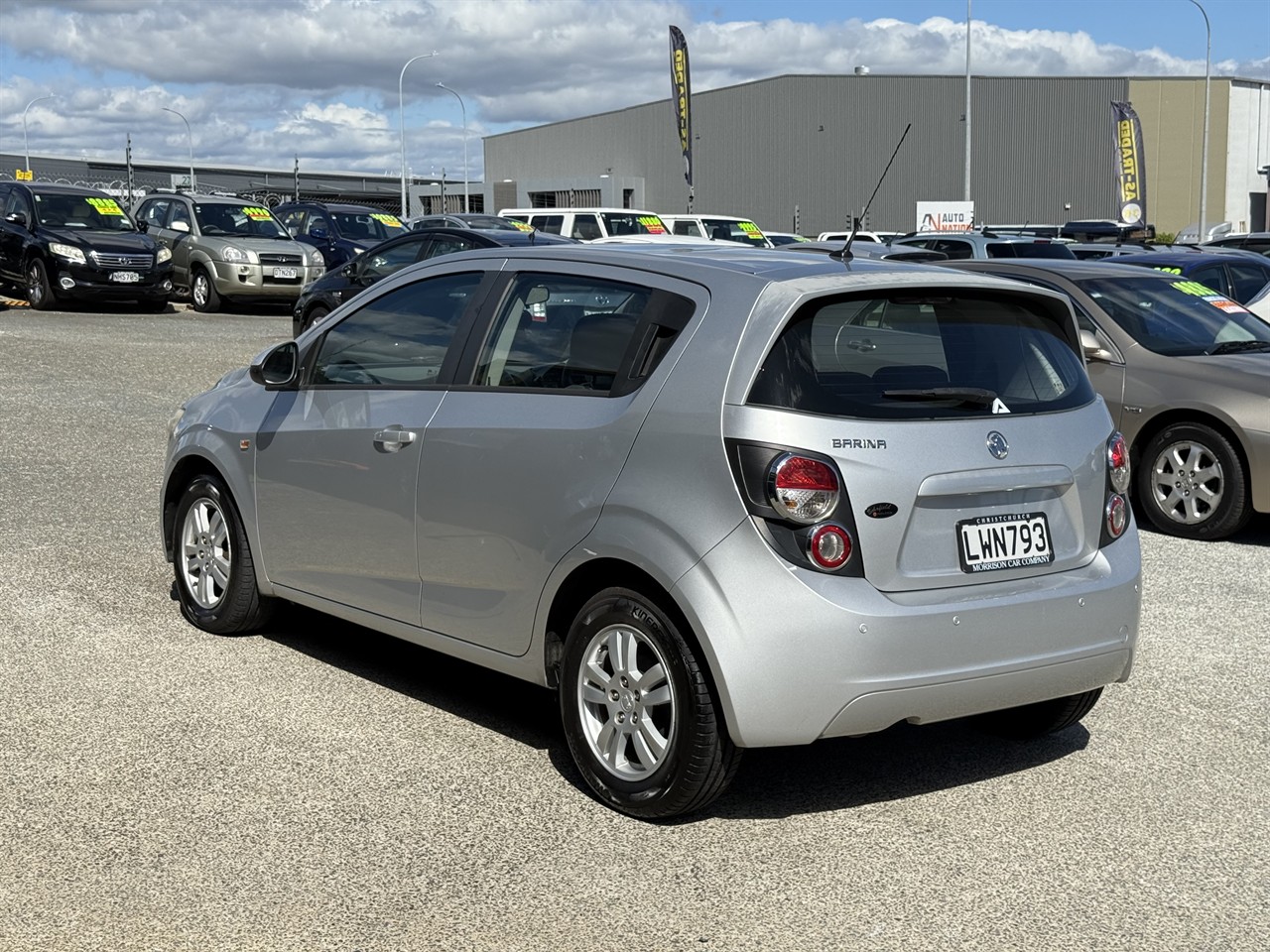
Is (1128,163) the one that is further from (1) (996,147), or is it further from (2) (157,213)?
(2) (157,213)

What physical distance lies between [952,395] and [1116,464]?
0.72 meters

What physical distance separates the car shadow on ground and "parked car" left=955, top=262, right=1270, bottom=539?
410cm

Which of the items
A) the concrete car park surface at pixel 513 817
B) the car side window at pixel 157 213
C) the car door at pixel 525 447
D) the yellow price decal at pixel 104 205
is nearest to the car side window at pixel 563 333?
the car door at pixel 525 447

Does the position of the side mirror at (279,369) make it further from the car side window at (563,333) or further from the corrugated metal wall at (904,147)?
the corrugated metal wall at (904,147)

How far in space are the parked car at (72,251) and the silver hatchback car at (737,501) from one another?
19054mm

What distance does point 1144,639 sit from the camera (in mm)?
6855

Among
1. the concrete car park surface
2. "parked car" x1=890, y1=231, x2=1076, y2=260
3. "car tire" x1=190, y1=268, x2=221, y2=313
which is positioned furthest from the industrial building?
the concrete car park surface

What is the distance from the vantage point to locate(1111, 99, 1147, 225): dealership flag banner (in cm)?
4844

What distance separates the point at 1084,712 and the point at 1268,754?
0.63 m

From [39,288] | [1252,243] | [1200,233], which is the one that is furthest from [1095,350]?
[1200,233]

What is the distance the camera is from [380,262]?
61.0ft

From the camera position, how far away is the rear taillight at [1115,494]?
4.94 meters

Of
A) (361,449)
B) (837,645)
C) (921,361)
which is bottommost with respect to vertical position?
(837,645)

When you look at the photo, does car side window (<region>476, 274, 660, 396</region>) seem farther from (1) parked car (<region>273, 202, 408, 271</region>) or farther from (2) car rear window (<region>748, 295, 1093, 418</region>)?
(1) parked car (<region>273, 202, 408, 271</region>)
